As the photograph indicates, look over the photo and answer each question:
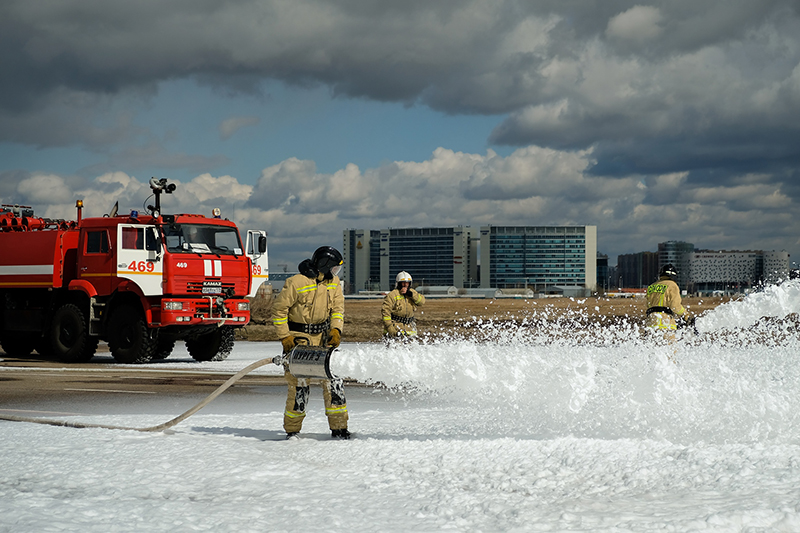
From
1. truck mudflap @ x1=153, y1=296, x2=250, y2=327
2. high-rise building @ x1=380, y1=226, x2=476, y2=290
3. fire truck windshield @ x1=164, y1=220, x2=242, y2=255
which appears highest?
high-rise building @ x1=380, y1=226, x2=476, y2=290

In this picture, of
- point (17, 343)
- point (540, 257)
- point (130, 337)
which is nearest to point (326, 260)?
point (130, 337)

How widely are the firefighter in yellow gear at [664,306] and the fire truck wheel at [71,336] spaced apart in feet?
39.5

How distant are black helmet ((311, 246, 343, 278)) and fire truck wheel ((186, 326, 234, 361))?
34.2 ft

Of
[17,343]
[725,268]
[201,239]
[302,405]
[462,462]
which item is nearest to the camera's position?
[462,462]

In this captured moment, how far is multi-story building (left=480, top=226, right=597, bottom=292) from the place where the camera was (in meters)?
190

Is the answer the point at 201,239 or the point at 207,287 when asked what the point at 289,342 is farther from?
the point at 201,239

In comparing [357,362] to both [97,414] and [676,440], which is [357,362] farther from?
[676,440]

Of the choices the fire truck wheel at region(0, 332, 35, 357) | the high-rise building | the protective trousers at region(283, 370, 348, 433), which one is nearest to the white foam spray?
the protective trousers at region(283, 370, 348, 433)

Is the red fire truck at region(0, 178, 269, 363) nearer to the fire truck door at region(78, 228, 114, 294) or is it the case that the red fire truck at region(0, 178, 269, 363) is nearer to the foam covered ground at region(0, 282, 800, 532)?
the fire truck door at region(78, 228, 114, 294)

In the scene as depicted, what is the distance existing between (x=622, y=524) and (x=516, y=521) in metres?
0.61

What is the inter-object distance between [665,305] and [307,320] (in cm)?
647

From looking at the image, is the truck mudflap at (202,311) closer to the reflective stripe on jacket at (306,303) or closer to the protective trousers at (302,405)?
the reflective stripe on jacket at (306,303)

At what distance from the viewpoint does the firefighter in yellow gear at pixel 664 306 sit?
11.5 metres

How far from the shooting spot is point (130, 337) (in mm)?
16641
